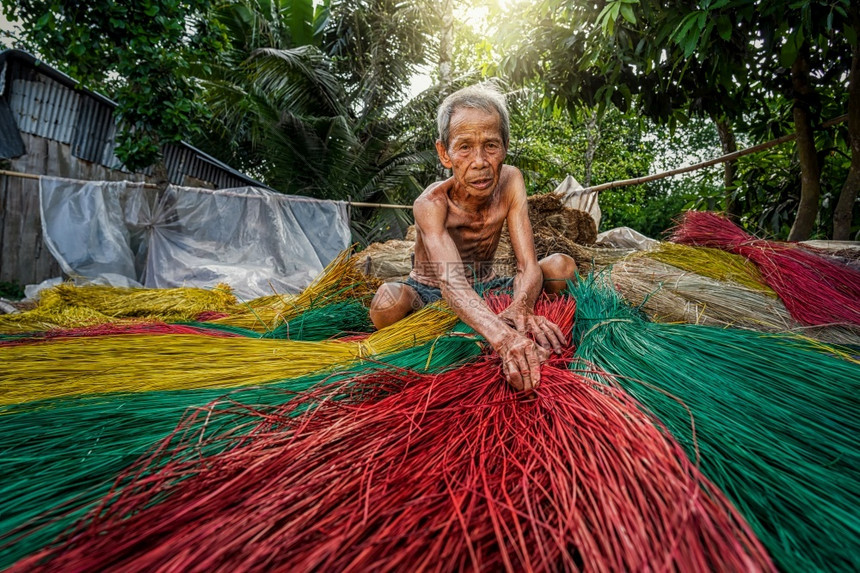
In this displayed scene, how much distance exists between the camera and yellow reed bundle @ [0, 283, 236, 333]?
117 inches

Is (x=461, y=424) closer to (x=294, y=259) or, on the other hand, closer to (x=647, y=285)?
(x=647, y=285)

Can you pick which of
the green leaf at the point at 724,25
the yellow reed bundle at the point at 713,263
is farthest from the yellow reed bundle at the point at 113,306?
the green leaf at the point at 724,25

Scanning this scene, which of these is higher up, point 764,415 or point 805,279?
point 805,279

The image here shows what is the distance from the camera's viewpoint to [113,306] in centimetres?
352

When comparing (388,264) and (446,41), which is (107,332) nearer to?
(388,264)

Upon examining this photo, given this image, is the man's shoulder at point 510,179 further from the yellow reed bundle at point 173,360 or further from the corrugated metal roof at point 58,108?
the corrugated metal roof at point 58,108

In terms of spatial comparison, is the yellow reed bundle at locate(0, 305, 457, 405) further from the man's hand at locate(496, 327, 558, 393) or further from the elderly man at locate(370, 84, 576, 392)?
the man's hand at locate(496, 327, 558, 393)

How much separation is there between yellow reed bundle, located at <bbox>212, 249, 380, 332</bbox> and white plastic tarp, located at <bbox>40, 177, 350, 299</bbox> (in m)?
1.93

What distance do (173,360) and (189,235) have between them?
4280 millimetres

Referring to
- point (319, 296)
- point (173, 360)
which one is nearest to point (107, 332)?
point (173, 360)

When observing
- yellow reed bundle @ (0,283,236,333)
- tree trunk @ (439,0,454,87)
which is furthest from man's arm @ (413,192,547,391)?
tree trunk @ (439,0,454,87)

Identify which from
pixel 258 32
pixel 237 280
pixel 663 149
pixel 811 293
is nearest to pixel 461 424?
pixel 811 293

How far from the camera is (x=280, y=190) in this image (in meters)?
8.62

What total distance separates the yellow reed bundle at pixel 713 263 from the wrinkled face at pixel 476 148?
1.27m
